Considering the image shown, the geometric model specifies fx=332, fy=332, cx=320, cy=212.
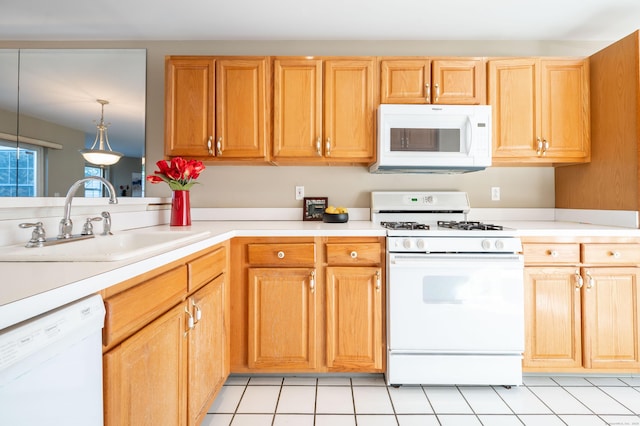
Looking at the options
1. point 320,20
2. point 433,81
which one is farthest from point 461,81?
point 320,20

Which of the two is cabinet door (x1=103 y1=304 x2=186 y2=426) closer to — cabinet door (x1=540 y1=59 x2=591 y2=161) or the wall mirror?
the wall mirror

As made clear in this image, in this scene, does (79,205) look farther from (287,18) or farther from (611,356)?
(611,356)

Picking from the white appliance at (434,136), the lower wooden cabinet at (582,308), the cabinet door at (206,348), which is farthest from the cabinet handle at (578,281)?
the cabinet door at (206,348)

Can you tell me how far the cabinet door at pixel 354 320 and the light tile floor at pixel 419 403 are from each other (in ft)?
0.51

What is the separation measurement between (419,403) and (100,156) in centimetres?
244

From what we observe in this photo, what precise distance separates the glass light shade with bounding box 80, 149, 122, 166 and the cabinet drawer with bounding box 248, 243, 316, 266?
1.17 meters

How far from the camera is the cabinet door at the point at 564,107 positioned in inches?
89.3

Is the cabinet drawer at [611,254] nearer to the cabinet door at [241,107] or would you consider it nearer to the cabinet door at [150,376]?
the cabinet door at [241,107]

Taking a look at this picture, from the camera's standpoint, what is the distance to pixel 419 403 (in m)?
1.77

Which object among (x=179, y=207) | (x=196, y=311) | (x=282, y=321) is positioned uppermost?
(x=179, y=207)

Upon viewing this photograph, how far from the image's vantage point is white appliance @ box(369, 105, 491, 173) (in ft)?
7.09

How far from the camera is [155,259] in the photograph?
1031 mm

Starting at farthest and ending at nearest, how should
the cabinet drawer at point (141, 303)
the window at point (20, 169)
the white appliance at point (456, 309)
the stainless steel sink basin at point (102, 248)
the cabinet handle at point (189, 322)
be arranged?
1. the white appliance at point (456, 309)
2. the window at point (20, 169)
3. the cabinet handle at point (189, 322)
4. the stainless steel sink basin at point (102, 248)
5. the cabinet drawer at point (141, 303)

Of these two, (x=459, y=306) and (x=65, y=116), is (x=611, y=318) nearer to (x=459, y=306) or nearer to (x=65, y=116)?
(x=459, y=306)
